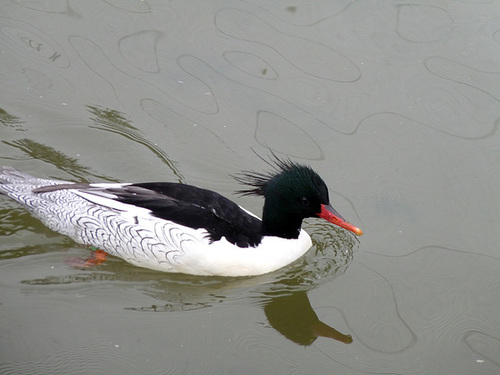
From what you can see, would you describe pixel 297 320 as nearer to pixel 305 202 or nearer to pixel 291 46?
pixel 305 202

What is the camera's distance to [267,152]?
7.51 metres

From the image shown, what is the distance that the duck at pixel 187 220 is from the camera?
20.0 feet

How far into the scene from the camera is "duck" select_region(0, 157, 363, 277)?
6086mm

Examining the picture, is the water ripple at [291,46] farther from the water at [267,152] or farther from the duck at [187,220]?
the duck at [187,220]

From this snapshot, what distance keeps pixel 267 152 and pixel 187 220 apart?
1674 mm

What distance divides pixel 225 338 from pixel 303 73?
3902 mm

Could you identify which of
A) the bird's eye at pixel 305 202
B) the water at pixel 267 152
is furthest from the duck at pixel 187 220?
the water at pixel 267 152

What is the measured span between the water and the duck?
153 millimetres

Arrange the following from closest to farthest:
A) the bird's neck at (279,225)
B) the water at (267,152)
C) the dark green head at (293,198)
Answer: the water at (267,152) → the dark green head at (293,198) → the bird's neck at (279,225)

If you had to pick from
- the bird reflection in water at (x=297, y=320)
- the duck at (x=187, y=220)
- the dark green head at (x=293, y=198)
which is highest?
the dark green head at (x=293, y=198)

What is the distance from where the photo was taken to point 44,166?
7.05 m

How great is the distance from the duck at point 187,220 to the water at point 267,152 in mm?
153

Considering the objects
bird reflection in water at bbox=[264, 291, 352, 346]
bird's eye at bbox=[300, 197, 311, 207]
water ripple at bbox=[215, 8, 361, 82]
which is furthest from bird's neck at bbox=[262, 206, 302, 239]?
water ripple at bbox=[215, 8, 361, 82]

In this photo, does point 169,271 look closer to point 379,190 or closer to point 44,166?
point 44,166
